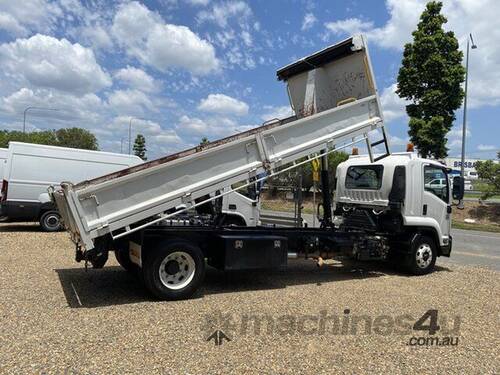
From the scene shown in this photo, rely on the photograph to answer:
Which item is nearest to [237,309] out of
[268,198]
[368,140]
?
[368,140]

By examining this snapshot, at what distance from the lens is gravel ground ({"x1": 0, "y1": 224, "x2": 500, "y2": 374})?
14.4 ft

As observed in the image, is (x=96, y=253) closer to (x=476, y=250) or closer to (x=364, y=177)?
(x=364, y=177)

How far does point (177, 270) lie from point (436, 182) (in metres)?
5.54

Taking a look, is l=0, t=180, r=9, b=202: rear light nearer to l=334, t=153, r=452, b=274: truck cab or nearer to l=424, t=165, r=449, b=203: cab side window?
l=334, t=153, r=452, b=274: truck cab

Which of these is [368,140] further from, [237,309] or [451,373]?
[451,373]

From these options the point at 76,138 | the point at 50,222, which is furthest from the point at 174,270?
the point at 76,138

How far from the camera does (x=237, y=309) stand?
20.2 feet

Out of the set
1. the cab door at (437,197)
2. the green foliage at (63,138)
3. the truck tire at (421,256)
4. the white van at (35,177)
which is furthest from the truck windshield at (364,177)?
the green foliage at (63,138)

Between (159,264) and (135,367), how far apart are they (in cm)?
239

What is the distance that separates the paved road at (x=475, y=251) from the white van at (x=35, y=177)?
10.3 m

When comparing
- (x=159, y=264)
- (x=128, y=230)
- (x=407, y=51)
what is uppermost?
(x=407, y=51)

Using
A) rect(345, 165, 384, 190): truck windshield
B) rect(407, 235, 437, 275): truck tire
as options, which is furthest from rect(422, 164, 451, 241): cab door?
rect(345, 165, 384, 190): truck windshield

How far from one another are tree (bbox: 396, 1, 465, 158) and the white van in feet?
55.5

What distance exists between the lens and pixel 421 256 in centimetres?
907
